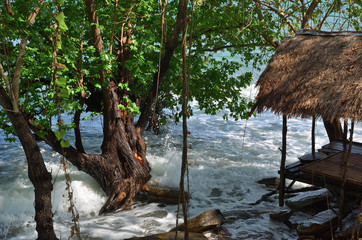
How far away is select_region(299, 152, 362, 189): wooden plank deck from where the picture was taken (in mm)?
5379

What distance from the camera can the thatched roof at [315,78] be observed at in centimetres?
516

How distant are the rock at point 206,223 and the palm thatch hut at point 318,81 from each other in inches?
61.2

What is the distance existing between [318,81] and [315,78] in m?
0.10

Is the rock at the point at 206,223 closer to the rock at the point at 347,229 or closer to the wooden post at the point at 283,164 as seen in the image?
the wooden post at the point at 283,164

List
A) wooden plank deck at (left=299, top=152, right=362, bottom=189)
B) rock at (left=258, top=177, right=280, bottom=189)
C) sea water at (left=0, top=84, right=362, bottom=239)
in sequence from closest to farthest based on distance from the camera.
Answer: wooden plank deck at (left=299, top=152, right=362, bottom=189), sea water at (left=0, top=84, right=362, bottom=239), rock at (left=258, top=177, right=280, bottom=189)

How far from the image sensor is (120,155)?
818 centimetres

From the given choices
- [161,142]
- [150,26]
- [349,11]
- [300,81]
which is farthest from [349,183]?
[161,142]

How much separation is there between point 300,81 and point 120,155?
4353mm

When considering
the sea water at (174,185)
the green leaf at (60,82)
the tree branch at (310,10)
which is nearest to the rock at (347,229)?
the sea water at (174,185)

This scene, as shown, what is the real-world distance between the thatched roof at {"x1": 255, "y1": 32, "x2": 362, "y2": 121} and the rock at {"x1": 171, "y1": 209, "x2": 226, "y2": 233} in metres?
2.14

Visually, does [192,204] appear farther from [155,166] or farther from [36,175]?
[36,175]

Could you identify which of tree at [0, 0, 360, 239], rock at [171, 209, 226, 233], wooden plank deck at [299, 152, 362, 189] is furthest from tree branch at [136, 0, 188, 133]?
wooden plank deck at [299, 152, 362, 189]

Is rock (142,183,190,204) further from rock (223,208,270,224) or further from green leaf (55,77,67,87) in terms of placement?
green leaf (55,77,67,87)

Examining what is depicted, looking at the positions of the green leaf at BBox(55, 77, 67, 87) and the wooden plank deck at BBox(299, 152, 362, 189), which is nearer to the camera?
the green leaf at BBox(55, 77, 67, 87)
